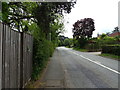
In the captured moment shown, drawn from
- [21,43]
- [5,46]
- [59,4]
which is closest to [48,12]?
[59,4]

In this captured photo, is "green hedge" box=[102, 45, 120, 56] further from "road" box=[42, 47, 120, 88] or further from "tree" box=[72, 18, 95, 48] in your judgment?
"tree" box=[72, 18, 95, 48]

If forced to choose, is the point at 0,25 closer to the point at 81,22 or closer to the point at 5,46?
the point at 5,46

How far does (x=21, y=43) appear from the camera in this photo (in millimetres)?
4621

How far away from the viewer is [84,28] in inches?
1901

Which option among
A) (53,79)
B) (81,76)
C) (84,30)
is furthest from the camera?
(84,30)

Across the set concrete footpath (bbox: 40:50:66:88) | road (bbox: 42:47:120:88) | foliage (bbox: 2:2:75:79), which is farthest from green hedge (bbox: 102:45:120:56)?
concrete footpath (bbox: 40:50:66:88)

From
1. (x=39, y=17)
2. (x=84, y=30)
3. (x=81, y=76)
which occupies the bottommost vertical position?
(x=81, y=76)

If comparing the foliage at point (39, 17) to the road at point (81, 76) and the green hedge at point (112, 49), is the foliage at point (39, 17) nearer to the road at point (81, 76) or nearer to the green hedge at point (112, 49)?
the road at point (81, 76)

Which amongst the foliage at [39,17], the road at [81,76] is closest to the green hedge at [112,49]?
the road at [81,76]

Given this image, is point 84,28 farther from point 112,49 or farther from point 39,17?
point 39,17

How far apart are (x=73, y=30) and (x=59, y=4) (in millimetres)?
41771

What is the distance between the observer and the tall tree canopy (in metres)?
47.9

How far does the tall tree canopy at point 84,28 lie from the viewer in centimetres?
4793

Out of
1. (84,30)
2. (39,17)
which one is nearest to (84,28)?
(84,30)
